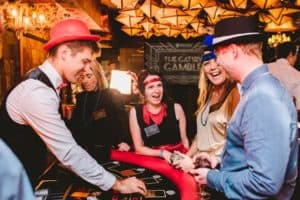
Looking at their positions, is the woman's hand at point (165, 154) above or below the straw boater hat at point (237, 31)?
below

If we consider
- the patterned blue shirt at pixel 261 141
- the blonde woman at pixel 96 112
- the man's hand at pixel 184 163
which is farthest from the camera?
the blonde woman at pixel 96 112

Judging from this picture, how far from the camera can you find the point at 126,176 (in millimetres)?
2854

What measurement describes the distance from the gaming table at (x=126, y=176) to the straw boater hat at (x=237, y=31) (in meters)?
1.04

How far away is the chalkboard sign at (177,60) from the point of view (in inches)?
307

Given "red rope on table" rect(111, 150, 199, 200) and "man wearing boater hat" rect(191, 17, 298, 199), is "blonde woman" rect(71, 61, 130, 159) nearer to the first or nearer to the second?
"red rope on table" rect(111, 150, 199, 200)

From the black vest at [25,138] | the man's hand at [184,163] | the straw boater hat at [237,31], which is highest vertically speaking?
the straw boater hat at [237,31]

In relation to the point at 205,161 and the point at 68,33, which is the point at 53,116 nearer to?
the point at 68,33

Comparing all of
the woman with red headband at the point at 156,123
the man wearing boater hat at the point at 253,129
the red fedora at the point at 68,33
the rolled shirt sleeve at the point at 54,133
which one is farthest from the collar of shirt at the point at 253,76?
the woman with red headband at the point at 156,123

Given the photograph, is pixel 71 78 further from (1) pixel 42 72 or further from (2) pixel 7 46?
(2) pixel 7 46

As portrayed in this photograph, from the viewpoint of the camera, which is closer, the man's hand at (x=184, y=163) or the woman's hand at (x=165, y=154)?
the man's hand at (x=184, y=163)

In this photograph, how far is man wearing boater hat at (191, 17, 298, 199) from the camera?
1605 millimetres

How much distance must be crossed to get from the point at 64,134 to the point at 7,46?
5427 millimetres

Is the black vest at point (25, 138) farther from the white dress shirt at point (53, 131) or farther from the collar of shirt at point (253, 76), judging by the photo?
the collar of shirt at point (253, 76)

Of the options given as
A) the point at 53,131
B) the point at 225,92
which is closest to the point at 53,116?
the point at 53,131
